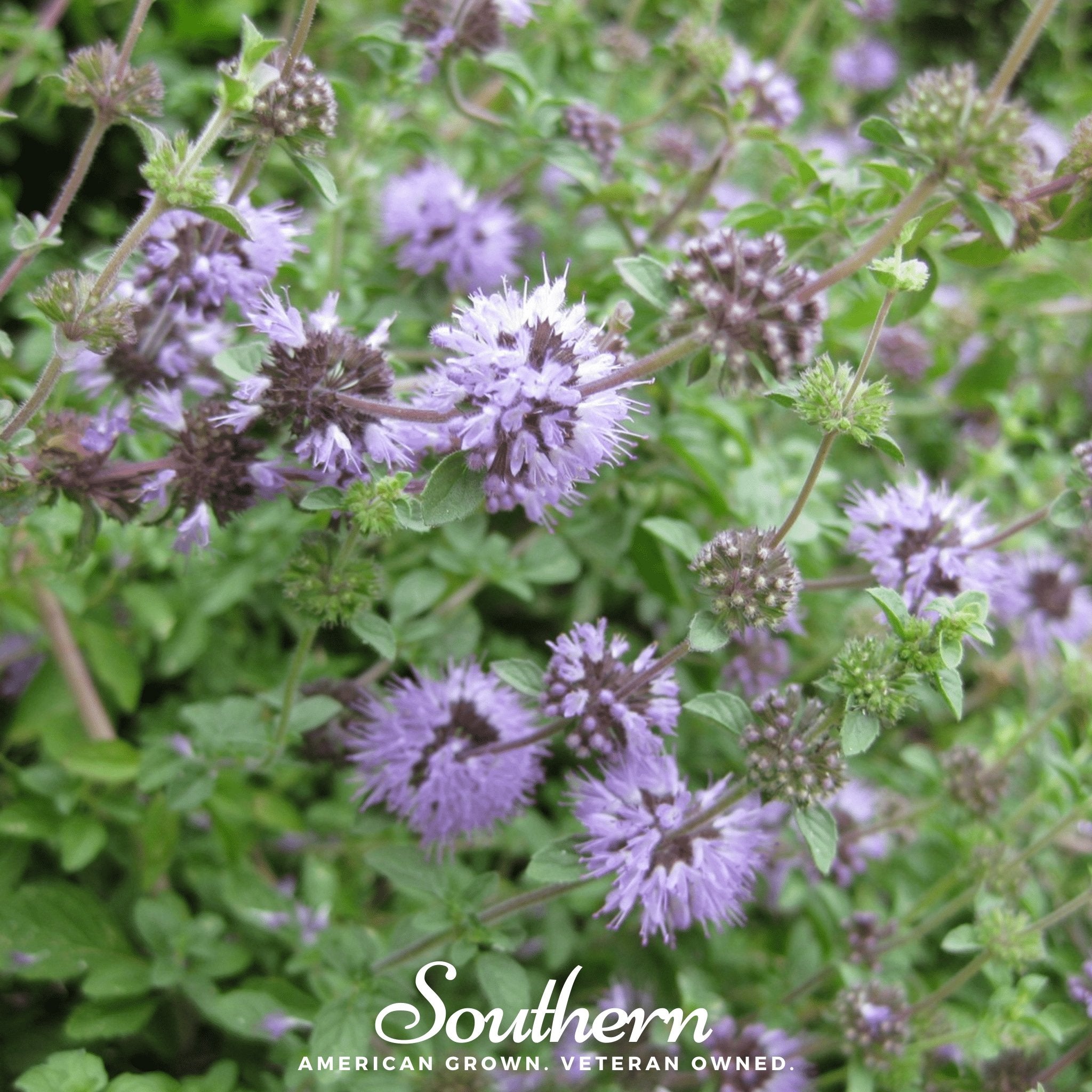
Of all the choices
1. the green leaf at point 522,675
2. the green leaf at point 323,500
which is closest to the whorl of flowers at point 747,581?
the green leaf at point 522,675

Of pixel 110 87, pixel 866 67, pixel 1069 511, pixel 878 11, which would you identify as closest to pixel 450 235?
pixel 110 87

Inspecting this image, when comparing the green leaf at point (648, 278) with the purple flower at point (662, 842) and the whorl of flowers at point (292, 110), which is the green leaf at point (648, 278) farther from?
the purple flower at point (662, 842)

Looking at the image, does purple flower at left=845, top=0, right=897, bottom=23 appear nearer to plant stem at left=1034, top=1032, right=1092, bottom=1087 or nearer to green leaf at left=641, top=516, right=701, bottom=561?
green leaf at left=641, top=516, right=701, bottom=561

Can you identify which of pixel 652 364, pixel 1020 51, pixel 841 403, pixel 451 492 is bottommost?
pixel 451 492

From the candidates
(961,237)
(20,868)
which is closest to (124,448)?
(20,868)

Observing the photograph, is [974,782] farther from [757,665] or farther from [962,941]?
[757,665]

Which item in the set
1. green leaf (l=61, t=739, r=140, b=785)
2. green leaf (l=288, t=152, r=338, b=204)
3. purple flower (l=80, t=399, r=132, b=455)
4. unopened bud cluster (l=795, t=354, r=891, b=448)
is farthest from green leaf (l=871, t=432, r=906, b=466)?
green leaf (l=61, t=739, r=140, b=785)
